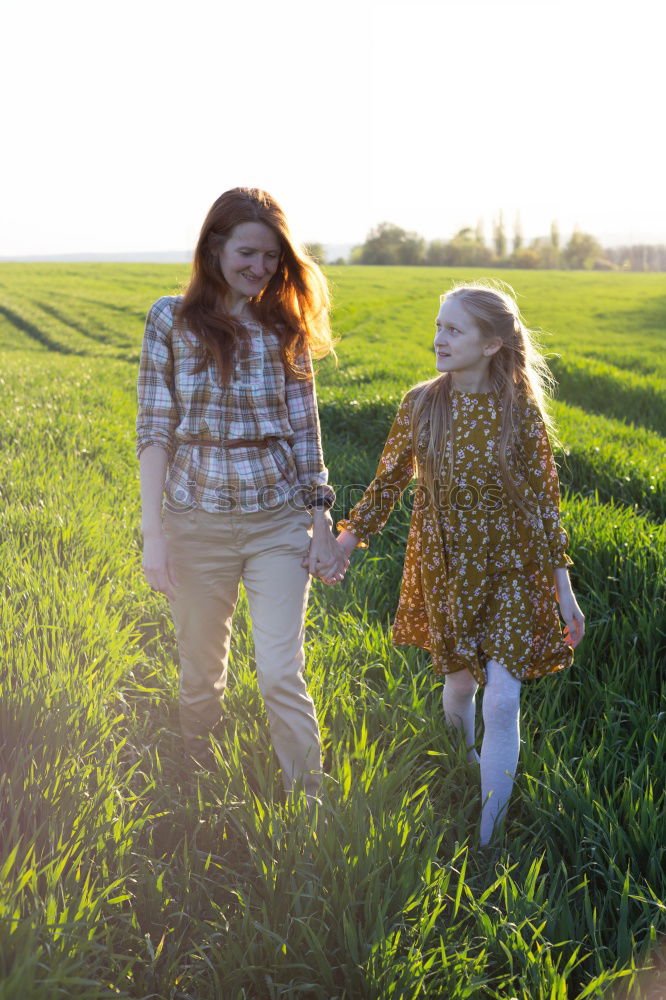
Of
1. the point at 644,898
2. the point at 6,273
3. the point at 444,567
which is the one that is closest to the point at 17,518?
the point at 444,567

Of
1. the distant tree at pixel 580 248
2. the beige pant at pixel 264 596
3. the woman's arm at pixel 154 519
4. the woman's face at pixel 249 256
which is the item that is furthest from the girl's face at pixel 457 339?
the distant tree at pixel 580 248

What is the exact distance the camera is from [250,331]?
2525mm

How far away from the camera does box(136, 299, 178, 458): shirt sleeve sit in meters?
2.46

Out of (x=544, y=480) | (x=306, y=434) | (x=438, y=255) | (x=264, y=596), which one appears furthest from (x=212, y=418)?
(x=438, y=255)

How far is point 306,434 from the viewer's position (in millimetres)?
2664

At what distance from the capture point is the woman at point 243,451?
2416 mm

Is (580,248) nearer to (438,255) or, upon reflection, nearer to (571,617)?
(438,255)

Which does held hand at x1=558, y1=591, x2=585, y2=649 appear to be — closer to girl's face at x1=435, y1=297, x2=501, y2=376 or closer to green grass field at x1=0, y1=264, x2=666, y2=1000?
green grass field at x1=0, y1=264, x2=666, y2=1000

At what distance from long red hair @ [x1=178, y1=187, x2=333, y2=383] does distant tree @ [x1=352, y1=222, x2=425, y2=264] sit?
80.7 meters

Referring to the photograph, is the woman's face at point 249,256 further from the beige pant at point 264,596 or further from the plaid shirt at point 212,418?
the beige pant at point 264,596

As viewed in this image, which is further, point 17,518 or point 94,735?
point 17,518

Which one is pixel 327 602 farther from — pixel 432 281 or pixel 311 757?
pixel 432 281

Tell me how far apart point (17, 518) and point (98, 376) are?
7.57 meters

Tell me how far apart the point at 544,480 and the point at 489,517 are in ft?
0.68
